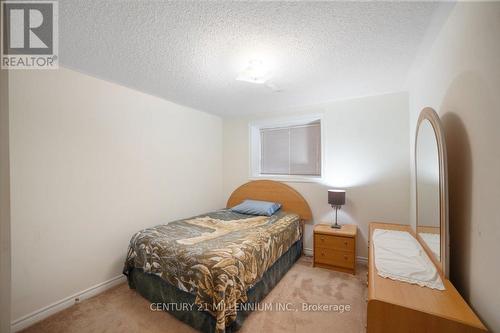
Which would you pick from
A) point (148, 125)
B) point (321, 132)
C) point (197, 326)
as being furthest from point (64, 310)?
point (321, 132)

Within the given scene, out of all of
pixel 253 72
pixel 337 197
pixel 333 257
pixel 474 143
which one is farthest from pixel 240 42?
pixel 333 257

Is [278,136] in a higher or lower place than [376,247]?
higher

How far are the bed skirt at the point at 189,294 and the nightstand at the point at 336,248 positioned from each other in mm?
512

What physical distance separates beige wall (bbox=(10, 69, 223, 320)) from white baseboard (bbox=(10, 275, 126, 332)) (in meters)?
0.04

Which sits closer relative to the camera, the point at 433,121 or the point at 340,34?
the point at 433,121

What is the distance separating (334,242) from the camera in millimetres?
2672

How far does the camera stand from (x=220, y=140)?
4215mm

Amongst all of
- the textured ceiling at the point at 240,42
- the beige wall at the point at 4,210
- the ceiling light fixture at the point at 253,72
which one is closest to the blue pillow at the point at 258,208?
the textured ceiling at the point at 240,42

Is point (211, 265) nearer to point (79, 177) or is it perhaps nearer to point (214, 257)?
point (214, 257)

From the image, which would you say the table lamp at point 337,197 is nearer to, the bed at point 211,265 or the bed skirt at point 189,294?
the bed at point 211,265

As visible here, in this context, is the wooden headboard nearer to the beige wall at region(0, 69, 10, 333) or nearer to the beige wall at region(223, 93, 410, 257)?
the beige wall at region(223, 93, 410, 257)

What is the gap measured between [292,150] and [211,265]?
251 cm

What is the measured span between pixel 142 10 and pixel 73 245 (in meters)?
2.28

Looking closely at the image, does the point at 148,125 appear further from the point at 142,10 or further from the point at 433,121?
the point at 433,121
